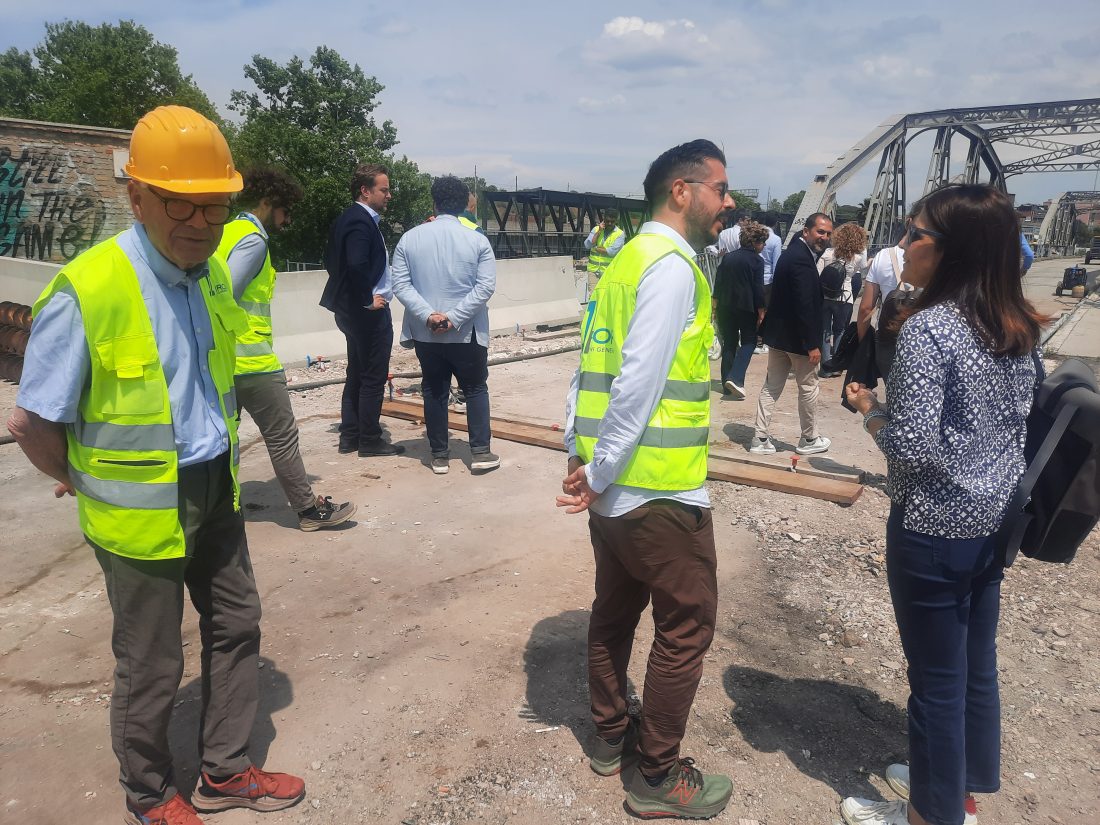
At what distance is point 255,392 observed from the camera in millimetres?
4148

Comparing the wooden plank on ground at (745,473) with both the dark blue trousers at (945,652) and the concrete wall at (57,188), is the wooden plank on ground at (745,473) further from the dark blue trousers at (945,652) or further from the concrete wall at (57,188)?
the concrete wall at (57,188)

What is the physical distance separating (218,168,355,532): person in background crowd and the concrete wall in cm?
1626

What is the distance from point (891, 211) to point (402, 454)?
39.2m

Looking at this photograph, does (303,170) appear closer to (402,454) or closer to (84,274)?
(402,454)

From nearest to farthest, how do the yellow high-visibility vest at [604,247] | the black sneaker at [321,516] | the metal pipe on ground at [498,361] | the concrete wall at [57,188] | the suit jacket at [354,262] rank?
the black sneaker at [321,516], the suit jacket at [354,262], the metal pipe on ground at [498,361], the yellow high-visibility vest at [604,247], the concrete wall at [57,188]

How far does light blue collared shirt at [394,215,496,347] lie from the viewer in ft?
17.2

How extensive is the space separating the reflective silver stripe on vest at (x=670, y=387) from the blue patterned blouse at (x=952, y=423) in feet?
1.71

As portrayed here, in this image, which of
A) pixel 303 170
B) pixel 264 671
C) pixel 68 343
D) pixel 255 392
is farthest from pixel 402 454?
pixel 303 170

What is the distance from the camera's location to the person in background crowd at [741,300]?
7.82 m

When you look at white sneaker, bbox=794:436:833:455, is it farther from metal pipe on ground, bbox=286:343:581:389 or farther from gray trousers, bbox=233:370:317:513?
gray trousers, bbox=233:370:317:513

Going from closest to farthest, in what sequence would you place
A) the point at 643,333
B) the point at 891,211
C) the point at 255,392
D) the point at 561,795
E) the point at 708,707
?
the point at 643,333
the point at 561,795
the point at 708,707
the point at 255,392
the point at 891,211

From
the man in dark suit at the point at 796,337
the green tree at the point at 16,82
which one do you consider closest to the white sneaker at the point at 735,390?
the man in dark suit at the point at 796,337

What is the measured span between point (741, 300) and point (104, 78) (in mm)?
41056

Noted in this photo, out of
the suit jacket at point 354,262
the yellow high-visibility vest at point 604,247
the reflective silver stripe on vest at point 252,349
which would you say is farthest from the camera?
the yellow high-visibility vest at point 604,247
